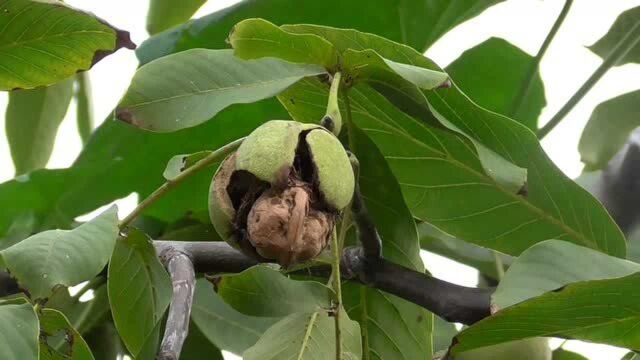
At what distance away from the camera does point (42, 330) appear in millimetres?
806

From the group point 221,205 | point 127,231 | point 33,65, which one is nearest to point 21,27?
point 33,65

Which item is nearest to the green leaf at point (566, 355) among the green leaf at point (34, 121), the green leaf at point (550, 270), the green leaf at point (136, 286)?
the green leaf at point (550, 270)

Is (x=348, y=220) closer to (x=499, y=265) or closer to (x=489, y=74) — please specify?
(x=499, y=265)

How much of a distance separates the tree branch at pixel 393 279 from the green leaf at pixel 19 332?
188mm

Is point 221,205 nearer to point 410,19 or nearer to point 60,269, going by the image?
point 60,269

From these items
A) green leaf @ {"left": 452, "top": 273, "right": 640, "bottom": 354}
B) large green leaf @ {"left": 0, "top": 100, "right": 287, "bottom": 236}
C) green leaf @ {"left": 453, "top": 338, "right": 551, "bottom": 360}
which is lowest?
large green leaf @ {"left": 0, "top": 100, "right": 287, "bottom": 236}

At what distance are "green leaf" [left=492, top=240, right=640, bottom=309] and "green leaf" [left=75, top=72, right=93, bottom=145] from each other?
90 cm

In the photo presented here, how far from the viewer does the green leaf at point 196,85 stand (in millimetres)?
807

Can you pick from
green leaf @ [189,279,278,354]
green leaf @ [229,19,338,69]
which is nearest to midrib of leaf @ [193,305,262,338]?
green leaf @ [189,279,278,354]

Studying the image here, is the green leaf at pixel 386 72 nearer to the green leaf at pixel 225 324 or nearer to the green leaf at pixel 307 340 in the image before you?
the green leaf at pixel 307 340

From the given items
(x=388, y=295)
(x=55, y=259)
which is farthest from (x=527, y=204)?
(x=55, y=259)

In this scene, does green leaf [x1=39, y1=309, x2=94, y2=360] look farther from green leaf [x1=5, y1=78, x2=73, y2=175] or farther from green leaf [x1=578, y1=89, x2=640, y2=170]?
green leaf [x1=578, y1=89, x2=640, y2=170]

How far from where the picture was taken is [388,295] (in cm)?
96

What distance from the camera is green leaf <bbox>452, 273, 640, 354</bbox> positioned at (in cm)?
73
